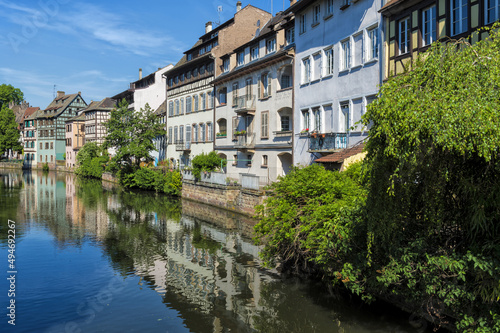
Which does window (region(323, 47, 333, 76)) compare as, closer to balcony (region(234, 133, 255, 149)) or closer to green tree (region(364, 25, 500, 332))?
balcony (region(234, 133, 255, 149))

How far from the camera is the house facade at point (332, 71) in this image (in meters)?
20.4

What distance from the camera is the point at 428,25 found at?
16.5 meters

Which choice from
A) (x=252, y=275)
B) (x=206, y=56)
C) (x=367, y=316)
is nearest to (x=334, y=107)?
(x=252, y=275)

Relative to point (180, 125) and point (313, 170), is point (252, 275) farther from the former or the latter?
point (180, 125)

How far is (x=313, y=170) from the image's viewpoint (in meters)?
14.2

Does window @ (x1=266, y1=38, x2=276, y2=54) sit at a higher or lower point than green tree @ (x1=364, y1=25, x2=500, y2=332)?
higher

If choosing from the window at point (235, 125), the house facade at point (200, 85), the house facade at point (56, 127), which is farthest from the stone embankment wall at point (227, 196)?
the house facade at point (56, 127)

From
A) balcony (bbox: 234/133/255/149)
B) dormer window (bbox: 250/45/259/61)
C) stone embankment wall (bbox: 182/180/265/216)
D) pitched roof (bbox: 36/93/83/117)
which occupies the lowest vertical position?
stone embankment wall (bbox: 182/180/265/216)

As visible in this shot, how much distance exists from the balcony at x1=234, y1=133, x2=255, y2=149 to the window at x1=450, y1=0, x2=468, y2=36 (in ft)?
59.9

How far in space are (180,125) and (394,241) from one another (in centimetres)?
3780

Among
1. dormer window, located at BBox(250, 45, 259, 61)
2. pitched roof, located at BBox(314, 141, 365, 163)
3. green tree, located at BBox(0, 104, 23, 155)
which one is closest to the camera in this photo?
pitched roof, located at BBox(314, 141, 365, 163)

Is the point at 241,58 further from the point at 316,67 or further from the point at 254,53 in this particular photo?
the point at 316,67

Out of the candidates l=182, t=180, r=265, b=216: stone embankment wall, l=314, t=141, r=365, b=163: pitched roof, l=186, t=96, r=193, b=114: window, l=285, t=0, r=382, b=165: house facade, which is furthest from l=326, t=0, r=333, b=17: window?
l=186, t=96, r=193, b=114: window

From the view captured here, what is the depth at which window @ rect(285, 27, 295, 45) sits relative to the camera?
28172 mm
